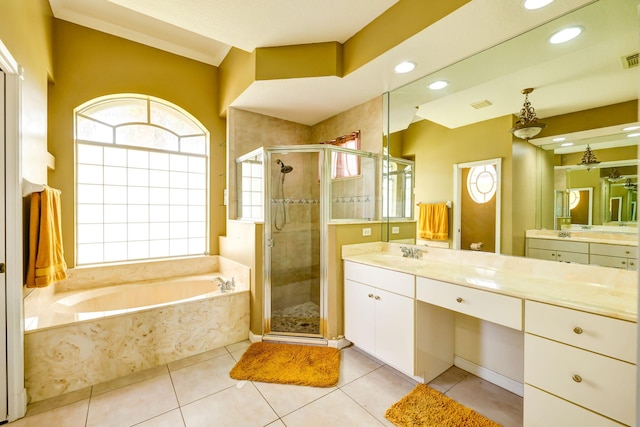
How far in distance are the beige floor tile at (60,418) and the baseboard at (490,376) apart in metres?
2.74

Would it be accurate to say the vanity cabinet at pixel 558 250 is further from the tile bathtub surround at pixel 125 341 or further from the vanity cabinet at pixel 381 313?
the tile bathtub surround at pixel 125 341

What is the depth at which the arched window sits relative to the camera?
2.90 meters

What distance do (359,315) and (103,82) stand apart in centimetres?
364

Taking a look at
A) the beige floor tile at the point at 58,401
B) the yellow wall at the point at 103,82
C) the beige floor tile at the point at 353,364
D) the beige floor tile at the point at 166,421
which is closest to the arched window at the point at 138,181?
the yellow wall at the point at 103,82

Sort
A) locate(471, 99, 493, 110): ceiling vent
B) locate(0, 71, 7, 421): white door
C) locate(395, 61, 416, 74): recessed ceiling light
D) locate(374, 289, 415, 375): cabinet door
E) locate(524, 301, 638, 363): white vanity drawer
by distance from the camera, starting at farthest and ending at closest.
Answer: locate(395, 61, 416, 74): recessed ceiling light → locate(471, 99, 493, 110): ceiling vent → locate(374, 289, 415, 375): cabinet door → locate(0, 71, 7, 421): white door → locate(524, 301, 638, 363): white vanity drawer

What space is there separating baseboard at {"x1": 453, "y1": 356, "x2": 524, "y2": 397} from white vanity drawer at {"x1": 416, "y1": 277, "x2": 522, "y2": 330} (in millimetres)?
798

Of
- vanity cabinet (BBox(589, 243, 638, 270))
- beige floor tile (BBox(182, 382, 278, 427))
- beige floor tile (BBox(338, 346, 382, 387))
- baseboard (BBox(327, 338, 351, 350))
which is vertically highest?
vanity cabinet (BBox(589, 243, 638, 270))

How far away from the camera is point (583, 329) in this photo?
1213 mm

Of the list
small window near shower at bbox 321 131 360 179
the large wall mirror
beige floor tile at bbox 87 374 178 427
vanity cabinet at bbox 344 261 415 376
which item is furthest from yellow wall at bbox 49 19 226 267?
the large wall mirror

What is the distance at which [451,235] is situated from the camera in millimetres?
2271

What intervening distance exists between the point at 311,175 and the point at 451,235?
4.97 ft

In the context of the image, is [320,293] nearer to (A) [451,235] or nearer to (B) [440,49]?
(A) [451,235]

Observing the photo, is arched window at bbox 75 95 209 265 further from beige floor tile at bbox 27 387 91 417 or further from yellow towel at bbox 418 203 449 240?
yellow towel at bbox 418 203 449 240

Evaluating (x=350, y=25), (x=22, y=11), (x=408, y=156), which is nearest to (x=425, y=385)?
(x=408, y=156)
